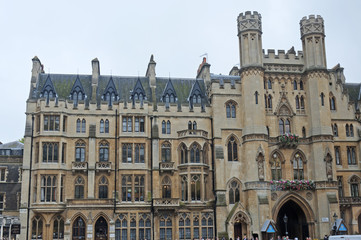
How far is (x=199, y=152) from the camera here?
49031 millimetres

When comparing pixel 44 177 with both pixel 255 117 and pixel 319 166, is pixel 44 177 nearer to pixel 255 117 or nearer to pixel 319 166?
pixel 255 117

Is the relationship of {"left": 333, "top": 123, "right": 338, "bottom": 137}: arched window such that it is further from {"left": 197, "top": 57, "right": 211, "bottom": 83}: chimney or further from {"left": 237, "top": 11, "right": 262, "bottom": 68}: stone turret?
{"left": 197, "top": 57, "right": 211, "bottom": 83}: chimney

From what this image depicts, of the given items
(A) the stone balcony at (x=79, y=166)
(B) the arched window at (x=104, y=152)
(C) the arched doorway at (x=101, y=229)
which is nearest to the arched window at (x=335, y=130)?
(B) the arched window at (x=104, y=152)

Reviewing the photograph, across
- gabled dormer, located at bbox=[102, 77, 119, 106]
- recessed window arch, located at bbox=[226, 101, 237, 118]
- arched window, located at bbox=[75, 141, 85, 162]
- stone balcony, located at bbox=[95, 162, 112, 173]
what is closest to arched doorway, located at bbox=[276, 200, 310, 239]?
recessed window arch, located at bbox=[226, 101, 237, 118]

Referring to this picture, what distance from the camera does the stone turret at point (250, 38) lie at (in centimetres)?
5069

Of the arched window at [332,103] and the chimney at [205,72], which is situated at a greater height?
the chimney at [205,72]

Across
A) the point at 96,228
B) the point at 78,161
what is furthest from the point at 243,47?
the point at 96,228

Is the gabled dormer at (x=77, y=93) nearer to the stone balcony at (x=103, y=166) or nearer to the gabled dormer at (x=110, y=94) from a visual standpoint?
the gabled dormer at (x=110, y=94)

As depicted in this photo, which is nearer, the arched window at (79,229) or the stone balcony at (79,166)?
the arched window at (79,229)

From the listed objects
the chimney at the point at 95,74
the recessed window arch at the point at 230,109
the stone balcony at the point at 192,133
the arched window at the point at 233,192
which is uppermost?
the chimney at the point at 95,74

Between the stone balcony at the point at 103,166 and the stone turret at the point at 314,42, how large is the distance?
973 inches

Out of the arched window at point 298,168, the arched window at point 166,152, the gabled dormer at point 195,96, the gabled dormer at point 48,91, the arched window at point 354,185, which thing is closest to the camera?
the arched window at point 166,152

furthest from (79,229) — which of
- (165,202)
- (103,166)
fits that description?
(165,202)

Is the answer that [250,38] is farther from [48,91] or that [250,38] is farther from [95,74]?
[48,91]
